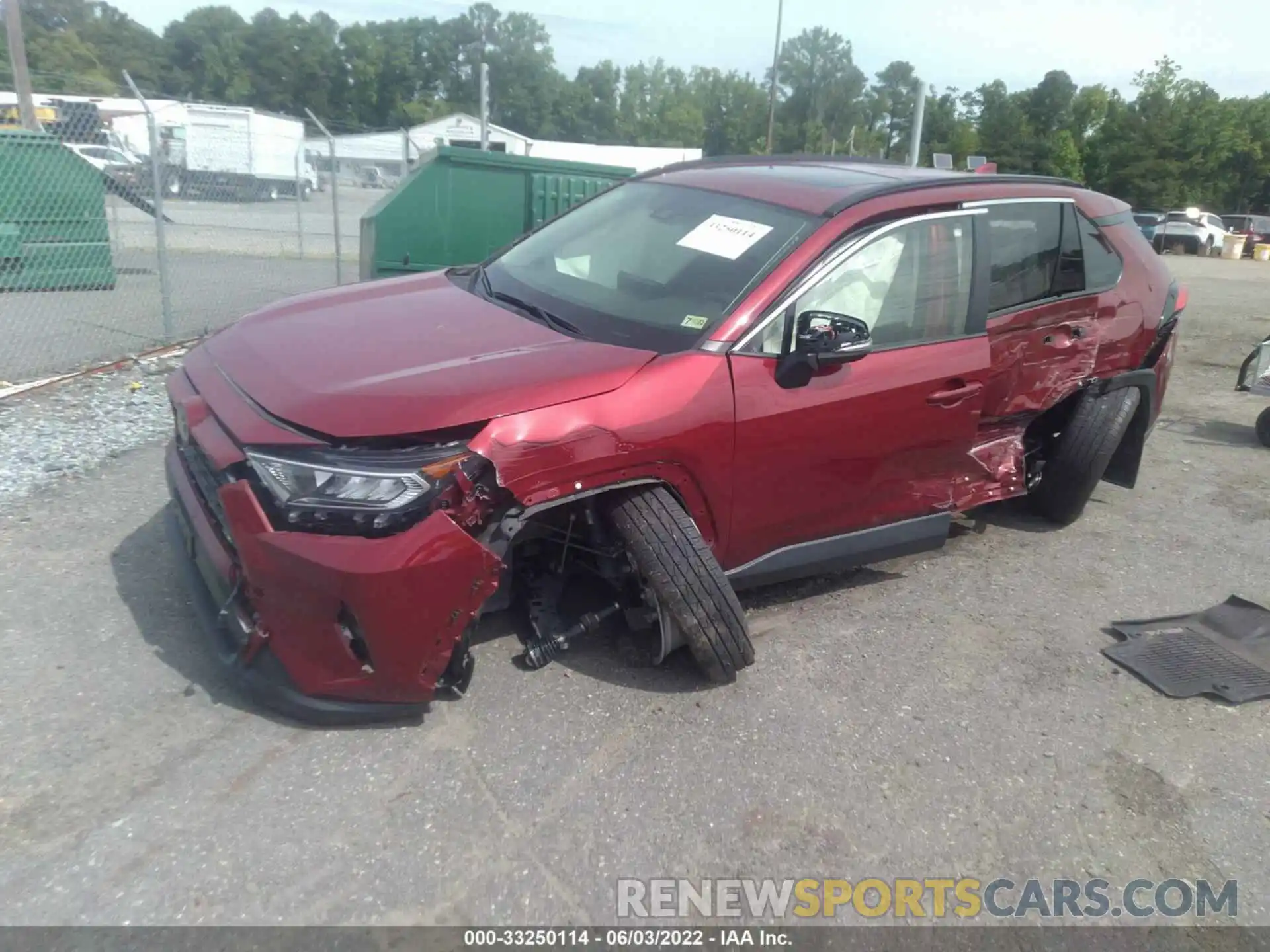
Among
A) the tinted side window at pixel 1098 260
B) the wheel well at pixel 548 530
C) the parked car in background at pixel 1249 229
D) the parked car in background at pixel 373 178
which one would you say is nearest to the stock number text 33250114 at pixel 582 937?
the wheel well at pixel 548 530

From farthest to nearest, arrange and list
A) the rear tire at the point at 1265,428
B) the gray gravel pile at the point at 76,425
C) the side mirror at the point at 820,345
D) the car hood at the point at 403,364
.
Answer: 1. the rear tire at the point at 1265,428
2. the gray gravel pile at the point at 76,425
3. the side mirror at the point at 820,345
4. the car hood at the point at 403,364

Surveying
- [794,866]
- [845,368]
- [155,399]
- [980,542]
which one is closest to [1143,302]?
[980,542]

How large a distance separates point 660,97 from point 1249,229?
190ft

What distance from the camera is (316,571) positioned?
268 cm

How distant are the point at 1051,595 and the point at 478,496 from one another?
2898 millimetres

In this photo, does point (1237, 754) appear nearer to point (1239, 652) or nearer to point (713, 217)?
point (1239, 652)

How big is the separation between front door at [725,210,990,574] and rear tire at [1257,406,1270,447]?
4274 millimetres

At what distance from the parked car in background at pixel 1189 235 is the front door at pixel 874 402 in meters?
32.7

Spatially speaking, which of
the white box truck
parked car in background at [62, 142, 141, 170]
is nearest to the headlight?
the white box truck

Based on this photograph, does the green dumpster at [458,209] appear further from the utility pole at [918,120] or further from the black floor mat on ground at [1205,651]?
the black floor mat on ground at [1205,651]

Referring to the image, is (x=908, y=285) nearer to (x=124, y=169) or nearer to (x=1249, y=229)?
(x=124, y=169)

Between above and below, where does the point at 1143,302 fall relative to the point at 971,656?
above

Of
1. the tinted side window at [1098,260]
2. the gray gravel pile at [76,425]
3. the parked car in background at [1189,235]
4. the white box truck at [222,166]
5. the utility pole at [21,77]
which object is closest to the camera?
the tinted side window at [1098,260]

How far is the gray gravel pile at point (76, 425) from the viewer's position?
4.95m
